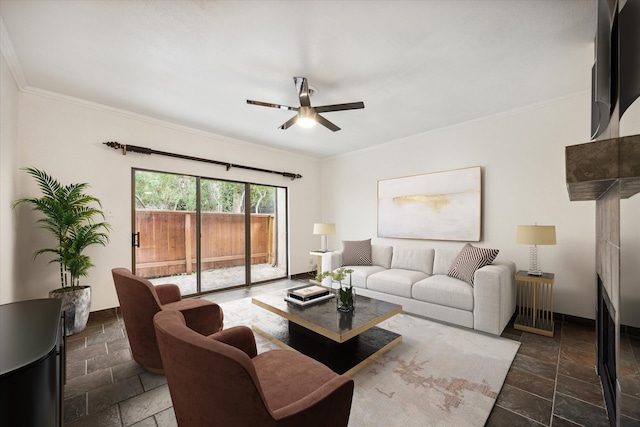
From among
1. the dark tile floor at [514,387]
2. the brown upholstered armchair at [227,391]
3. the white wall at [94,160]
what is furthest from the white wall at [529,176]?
the white wall at [94,160]

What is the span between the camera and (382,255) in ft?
14.8

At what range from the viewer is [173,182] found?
13.8ft

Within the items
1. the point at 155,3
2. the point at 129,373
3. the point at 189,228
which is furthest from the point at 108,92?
the point at 129,373

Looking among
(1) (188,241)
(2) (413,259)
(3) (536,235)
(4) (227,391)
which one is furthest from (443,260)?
(1) (188,241)

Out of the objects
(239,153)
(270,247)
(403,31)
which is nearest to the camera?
(403,31)

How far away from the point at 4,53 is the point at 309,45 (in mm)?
2728

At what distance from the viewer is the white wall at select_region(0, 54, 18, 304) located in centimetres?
236

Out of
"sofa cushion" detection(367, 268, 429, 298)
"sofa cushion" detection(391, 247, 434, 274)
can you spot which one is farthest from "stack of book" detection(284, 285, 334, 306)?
"sofa cushion" detection(391, 247, 434, 274)

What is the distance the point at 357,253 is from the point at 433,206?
151cm

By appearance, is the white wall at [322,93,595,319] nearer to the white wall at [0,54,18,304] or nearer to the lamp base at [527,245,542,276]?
the lamp base at [527,245,542,276]

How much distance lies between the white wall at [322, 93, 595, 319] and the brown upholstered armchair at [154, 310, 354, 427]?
139 inches

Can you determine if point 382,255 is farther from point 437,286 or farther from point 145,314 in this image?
point 145,314

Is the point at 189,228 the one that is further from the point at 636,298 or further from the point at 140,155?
the point at 636,298

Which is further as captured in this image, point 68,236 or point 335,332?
point 68,236
